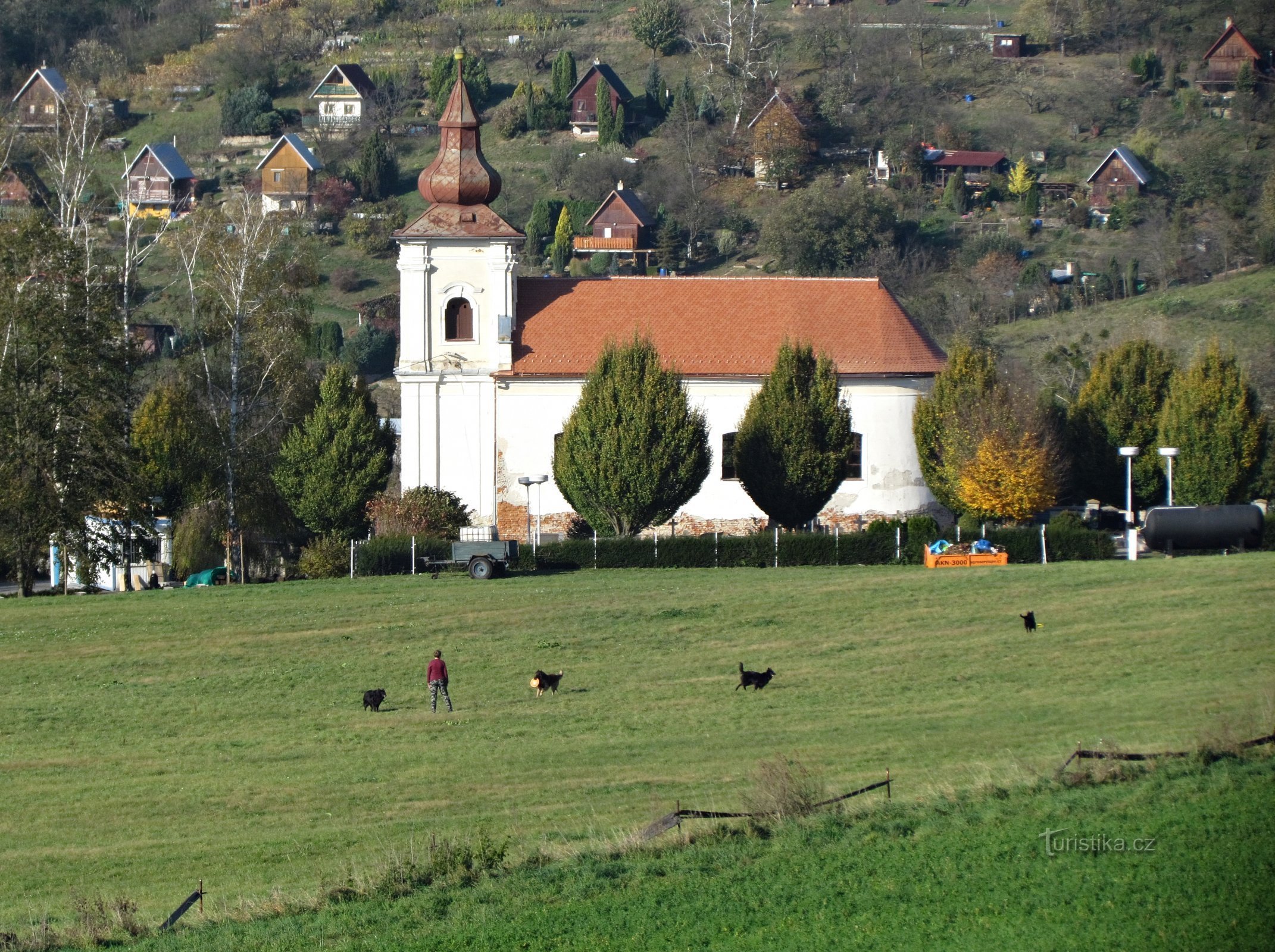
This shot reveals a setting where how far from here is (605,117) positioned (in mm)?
120438

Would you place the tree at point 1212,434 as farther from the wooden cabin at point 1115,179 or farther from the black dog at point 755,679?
the wooden cabin at point 1115,179

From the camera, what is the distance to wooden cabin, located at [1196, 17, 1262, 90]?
12525 centimetres

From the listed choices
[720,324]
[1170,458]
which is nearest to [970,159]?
[720,324]

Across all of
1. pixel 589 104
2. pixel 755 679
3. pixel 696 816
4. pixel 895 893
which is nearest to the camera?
pixel 895 893

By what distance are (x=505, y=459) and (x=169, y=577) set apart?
357 inches

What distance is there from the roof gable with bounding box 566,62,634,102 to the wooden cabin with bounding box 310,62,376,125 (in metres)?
14.6

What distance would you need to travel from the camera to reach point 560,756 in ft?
82.5

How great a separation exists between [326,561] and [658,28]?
99.5m

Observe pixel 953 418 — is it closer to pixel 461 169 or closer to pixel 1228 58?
pixel 461 169

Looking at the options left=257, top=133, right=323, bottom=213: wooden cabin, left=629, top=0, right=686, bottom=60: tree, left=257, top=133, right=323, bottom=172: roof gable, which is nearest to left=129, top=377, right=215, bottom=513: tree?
left=257, top=133, right=323, bottom=213: wooden cabin

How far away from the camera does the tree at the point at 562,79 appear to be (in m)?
125

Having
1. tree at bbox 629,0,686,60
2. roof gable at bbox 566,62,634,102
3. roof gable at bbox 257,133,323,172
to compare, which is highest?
tree at bbox 629,0,686,60

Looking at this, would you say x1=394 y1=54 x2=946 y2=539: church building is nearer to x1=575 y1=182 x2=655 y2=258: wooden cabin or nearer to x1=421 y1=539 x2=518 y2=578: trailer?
x1=421 y1=539 x2=518 y2=578: trailer

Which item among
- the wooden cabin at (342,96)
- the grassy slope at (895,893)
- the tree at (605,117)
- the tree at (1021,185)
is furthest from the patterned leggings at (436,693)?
the wooden cabin at (342,96)
